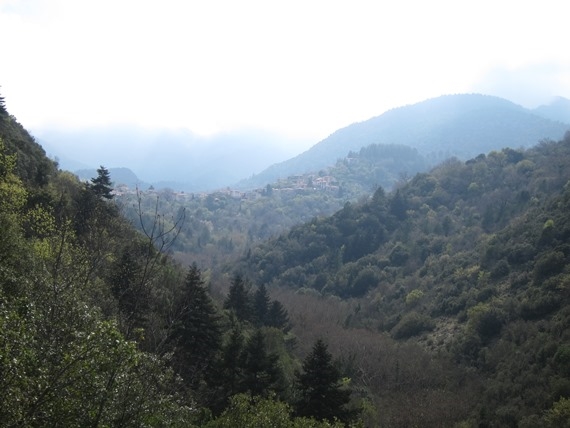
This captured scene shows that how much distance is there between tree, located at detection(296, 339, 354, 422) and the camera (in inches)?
734

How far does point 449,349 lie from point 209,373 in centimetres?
2966

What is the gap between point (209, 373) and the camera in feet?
76.3

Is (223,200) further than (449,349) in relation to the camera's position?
Answer: Yes

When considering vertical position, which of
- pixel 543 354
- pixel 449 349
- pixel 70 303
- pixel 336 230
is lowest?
pixel 449 349

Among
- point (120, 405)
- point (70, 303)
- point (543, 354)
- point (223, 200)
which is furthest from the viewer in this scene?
point (223, 200)

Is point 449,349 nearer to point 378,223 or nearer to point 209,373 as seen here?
point 209,373

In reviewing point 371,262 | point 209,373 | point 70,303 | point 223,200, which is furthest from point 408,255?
point 223,200

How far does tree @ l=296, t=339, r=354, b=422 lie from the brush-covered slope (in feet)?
47.5

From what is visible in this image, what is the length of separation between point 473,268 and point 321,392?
43976 millimetres

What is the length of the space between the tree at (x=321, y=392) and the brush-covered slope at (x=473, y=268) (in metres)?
14.5

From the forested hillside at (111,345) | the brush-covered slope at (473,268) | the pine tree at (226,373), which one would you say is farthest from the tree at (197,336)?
the brush-covered slope at (473,268)

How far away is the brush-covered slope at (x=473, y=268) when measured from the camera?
33.6 m

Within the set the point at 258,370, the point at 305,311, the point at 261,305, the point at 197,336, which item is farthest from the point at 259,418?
the point at 305,311

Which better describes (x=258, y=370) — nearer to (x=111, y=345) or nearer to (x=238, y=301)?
(x=111, y=345)
